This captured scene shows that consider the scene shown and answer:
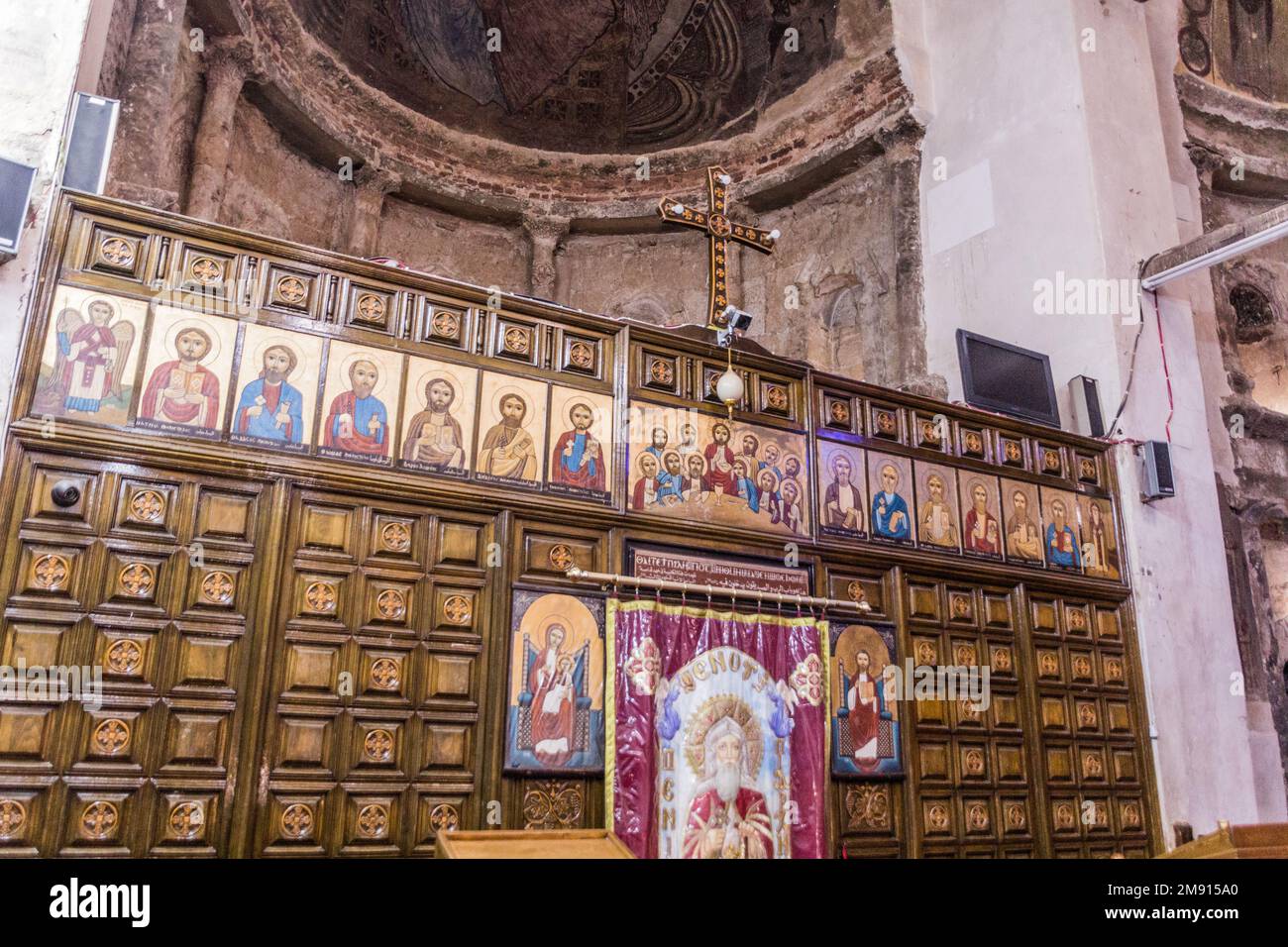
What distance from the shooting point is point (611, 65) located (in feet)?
48.8

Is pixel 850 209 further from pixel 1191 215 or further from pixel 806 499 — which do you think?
pixel 806 499

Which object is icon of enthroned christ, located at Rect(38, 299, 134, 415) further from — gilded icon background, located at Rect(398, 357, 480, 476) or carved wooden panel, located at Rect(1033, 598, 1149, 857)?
carved wooden panel, located at Rect(1033, 598, 1149, 857)

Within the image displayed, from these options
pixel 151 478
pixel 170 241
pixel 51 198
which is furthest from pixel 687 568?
pixel 51 198

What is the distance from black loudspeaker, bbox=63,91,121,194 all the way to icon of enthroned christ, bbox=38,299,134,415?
0.80 metres

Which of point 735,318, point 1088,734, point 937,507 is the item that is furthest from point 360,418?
point 1088,734

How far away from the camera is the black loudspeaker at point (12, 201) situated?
602cm

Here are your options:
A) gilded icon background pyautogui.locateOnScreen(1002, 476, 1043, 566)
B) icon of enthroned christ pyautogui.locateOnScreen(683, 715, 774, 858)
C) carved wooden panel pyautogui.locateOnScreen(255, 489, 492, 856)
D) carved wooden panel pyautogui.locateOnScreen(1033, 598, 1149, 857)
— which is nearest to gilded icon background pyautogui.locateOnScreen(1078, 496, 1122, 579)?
carved wooden panel pyautogui.locateOnScreen(1033, 598, 1149, 857)

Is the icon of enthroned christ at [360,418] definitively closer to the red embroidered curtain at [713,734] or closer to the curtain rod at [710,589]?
the curtain rod at [710,589]

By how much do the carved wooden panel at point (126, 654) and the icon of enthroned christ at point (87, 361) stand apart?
0.39m

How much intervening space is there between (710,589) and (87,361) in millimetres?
4482

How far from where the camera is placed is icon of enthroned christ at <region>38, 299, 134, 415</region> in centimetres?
610

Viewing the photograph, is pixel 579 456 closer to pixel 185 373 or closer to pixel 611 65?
pixel 185 373

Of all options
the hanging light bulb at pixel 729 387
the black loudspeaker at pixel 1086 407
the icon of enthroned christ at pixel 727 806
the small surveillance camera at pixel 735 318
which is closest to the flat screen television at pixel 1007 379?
the black loudspeaker at pixel 1086 407
